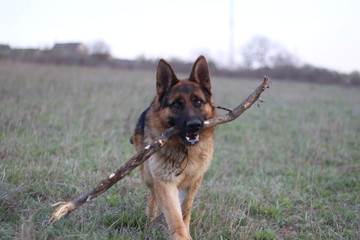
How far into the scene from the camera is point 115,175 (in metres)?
3.18

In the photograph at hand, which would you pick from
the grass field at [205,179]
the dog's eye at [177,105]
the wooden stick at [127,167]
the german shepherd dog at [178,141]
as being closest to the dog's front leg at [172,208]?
the german shepherd dog at [178,141]

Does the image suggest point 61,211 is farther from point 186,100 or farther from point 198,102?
point 198,102

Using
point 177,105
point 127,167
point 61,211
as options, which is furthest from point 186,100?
point 61,211

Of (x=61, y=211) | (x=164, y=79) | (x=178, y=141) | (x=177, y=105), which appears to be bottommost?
(x=61, y=211)

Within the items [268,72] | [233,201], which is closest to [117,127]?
[233,201]

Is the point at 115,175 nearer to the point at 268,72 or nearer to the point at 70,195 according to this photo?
the point at 70,195

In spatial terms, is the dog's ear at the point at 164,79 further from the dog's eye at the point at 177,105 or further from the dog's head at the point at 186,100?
the dog's eye at the point at 177,105

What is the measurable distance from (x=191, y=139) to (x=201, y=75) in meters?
0.96

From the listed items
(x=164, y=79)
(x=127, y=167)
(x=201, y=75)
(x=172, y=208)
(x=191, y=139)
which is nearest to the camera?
(x=127, y=167)

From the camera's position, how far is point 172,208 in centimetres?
355

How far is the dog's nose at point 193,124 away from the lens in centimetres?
366

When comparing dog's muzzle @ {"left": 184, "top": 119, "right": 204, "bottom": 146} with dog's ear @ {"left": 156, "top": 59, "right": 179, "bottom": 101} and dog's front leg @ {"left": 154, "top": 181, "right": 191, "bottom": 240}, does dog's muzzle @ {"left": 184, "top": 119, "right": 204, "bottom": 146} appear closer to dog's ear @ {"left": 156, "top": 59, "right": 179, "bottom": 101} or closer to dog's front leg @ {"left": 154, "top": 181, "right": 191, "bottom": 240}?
dog's front leg @ {"left": 154, "top": 181, "right": 191, "bottom": 240}

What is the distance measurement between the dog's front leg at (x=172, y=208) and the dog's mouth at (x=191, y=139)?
516 mm

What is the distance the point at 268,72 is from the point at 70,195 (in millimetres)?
33627
